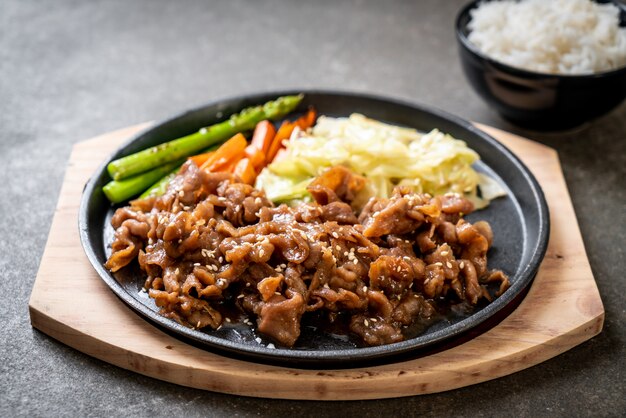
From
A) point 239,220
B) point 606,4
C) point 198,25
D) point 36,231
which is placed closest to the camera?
point 239,220

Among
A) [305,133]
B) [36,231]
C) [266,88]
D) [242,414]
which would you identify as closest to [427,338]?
[242,414]

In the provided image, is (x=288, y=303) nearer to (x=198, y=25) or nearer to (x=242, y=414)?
(x=242, y=414)

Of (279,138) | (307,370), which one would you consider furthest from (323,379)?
(279,138)

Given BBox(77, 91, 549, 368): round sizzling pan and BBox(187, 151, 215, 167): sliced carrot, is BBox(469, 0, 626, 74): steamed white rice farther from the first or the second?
BBox(187, 151, 215, 167): sliced carrot

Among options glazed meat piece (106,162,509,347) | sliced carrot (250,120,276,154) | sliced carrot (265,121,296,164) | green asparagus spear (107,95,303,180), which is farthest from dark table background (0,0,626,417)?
sliced carrot (265,121,296,164)

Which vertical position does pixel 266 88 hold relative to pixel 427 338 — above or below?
below
